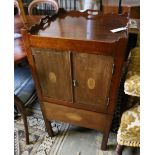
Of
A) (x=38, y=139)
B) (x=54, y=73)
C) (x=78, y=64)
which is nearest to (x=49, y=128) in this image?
(x=38, y=139)

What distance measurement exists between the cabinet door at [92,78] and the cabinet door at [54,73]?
0.16ft

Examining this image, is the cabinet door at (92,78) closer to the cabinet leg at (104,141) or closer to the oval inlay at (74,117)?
the oval inlay at (74,117)

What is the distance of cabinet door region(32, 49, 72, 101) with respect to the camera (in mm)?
1038

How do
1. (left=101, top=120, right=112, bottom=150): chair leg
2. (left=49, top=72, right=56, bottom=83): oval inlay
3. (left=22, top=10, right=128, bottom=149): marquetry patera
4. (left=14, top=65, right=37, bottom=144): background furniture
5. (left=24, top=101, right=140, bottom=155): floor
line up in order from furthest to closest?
(left=14, top=65, right=37, bottom=144): background furniture < (left=24, top=101, right=140, bottom=155): floor < (left=101, top=120, right=112, bottom=150): chair leg < (left=49, top=72, right=56, bottom=83): oval inlay < (left=22, top=10, right=128, bottom=149): marquetry patera

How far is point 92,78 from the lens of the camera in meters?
1.05

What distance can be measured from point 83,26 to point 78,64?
0.97 ft

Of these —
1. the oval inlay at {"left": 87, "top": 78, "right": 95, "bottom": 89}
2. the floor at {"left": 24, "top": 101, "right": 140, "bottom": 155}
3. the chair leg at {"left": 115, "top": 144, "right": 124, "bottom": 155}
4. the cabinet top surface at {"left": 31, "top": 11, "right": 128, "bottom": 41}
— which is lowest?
the floor at {"left": 24, "top": 101, "right": 140, "bottom": 155}

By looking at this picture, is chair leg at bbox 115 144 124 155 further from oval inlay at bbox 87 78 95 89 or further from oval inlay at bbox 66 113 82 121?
oval inlay at bbox 87 78 95 89

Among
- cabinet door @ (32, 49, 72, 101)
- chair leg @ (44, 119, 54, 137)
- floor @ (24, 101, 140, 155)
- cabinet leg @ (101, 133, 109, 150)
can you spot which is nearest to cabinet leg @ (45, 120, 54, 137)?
chair leg @ (44, 119, 54, 137)
